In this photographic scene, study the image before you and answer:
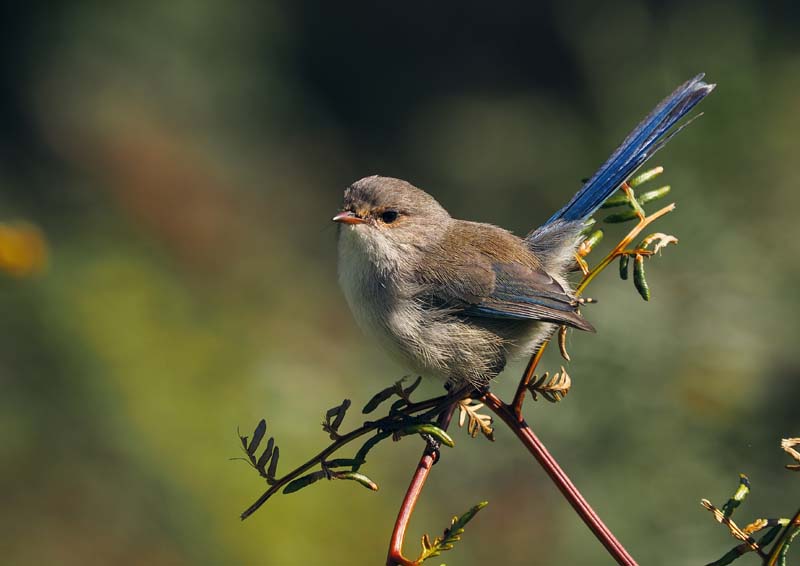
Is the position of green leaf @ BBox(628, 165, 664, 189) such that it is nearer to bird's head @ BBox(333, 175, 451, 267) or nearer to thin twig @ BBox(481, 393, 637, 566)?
thin twig @ BBox(481, 393, 637, 566)

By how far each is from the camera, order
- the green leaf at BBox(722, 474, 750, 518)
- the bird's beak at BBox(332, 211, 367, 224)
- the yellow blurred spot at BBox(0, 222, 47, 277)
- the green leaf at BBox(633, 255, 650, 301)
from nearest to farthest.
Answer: the green leaf at BBox(722, 474, 750, 518)
the green leaf at BBox(633, 255, 650, 301)
the yellow blurred spot at BBox(0, 222, 47, 277)
the bird's beak at BBox(332, 211, 367, 224)

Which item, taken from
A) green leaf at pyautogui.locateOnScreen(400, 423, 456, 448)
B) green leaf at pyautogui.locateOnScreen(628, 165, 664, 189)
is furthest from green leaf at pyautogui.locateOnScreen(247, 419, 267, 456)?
green leaf at pyautogui.locateOnScreen(628, 165, 664, 189)

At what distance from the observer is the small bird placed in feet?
9.86

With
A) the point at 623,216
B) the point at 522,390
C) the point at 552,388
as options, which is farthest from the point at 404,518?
the point at 623,216

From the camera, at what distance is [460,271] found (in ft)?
10.6

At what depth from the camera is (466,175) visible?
21.5ft

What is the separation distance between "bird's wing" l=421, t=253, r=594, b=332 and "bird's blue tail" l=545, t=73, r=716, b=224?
257mm

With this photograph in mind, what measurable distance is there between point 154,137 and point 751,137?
4.06m

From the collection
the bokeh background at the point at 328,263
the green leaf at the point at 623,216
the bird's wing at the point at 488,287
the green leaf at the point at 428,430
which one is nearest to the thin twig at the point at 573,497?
the green leaf at the point at 428,430

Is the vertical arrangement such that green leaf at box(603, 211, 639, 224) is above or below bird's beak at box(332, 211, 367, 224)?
below

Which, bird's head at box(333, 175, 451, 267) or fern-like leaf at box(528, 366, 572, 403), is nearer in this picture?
fern-like leaf at box(528, 366, 572, 403)

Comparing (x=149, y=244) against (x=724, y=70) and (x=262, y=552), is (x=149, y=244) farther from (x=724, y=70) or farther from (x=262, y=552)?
(x=724, y=70)

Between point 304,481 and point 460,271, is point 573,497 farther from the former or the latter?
point 460,271

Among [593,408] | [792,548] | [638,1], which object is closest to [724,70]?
[638,1]
